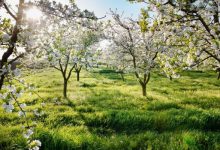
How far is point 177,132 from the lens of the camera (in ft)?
37.9

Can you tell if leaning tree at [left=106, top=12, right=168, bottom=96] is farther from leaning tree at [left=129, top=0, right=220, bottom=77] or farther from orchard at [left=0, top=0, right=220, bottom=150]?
leaning tree at [left=129, top=0, right=220, bottom=77]

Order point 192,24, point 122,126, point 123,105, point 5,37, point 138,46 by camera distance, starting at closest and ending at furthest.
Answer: point 5,37, point 192,24, point 122,126, point 123,105, point 138,46

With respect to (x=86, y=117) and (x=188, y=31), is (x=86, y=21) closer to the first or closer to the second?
(x=188, y=31)

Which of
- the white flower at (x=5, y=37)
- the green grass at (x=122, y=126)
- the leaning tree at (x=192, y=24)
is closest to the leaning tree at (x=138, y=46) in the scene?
the green grass at (x=122, y=126)

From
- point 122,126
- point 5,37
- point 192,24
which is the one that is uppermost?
point 192,24

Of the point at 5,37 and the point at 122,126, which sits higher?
the point at 5,37

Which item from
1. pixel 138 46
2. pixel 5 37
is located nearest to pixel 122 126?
pixel 5 37

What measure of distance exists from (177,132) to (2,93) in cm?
818

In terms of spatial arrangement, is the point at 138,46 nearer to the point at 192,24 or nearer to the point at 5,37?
the point at 192,24

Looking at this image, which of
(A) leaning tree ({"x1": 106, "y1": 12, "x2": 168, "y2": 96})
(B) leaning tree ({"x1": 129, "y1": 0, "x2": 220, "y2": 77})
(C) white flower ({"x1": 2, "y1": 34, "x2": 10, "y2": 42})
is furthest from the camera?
(A) leaning tree ({"x1": 106, "y1": 12, "x2": 168, "y2": 96})

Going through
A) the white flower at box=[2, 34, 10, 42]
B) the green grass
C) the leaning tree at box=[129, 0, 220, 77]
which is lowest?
the green grass

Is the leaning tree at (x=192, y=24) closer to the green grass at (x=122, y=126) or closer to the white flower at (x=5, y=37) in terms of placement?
the green grass at (x=122, y=126)

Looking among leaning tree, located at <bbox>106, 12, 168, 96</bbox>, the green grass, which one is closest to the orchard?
the green grass

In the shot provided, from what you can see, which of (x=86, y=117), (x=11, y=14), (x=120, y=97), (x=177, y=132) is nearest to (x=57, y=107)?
(x=86, y=117)
